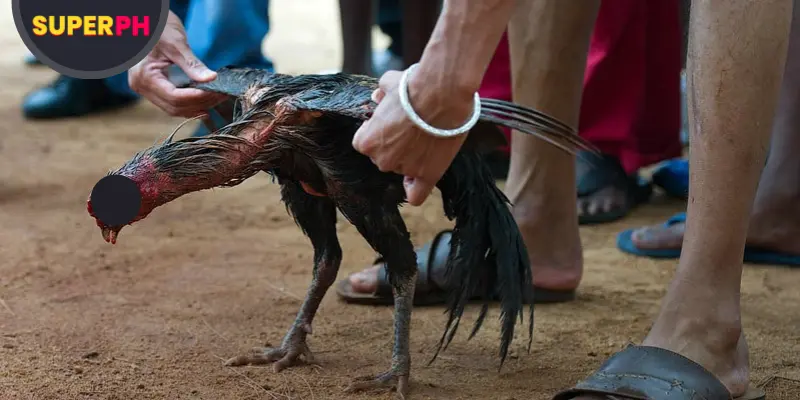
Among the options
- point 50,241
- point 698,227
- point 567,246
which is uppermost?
point 698,227

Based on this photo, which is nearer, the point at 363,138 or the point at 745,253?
the point at 363,138

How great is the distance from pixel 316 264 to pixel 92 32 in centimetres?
74

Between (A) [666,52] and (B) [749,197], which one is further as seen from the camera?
(A) [666,52]

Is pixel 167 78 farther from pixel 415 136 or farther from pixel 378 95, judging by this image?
pixel 415 136

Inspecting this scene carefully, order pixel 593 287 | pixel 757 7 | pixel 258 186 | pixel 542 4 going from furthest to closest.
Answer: pixel 258 186 < pixel 593 287 < pixel 542 4 < pixel 757 7

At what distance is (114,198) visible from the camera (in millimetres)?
1899

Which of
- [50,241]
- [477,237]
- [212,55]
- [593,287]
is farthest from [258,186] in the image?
[477,237]

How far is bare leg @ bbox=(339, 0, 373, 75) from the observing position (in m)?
4.61

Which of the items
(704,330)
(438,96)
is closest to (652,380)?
(704,330)

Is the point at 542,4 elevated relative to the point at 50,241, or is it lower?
elevated

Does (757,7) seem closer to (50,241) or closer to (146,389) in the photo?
(146,389)

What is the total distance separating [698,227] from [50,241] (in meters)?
2.17

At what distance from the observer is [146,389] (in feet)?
7.02

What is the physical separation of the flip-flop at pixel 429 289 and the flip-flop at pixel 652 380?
76 cm
